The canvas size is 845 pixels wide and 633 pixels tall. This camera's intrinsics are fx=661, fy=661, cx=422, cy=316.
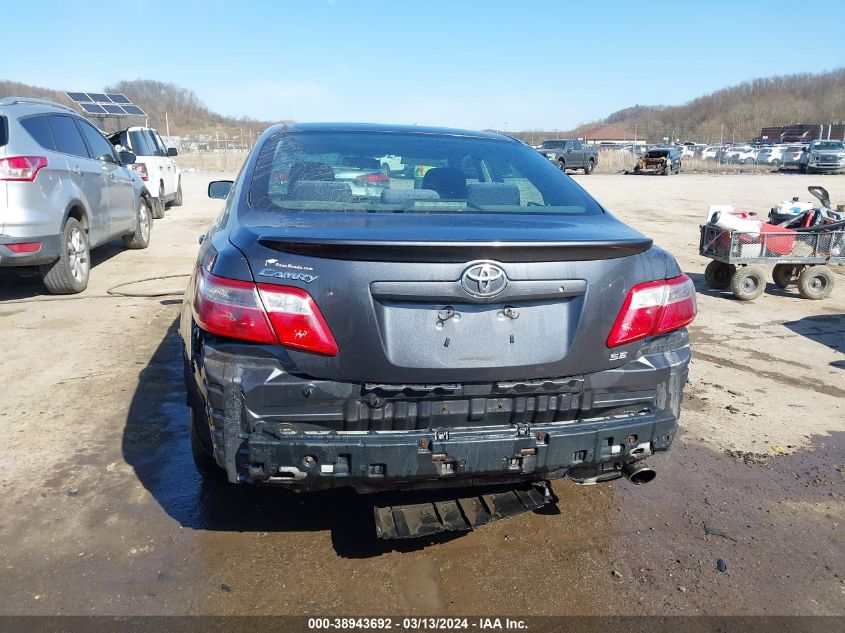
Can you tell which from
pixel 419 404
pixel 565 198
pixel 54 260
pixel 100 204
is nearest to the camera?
pixel 419 404

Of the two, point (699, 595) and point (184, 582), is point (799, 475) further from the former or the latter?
point (184, 582)

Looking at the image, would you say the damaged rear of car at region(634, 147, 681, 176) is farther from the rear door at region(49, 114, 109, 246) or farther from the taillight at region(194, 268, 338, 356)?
the taillight at region(194, 268, 338, 356)

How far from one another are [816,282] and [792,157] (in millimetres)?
42423

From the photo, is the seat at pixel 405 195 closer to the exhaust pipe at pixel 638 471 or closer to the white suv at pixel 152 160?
the exhaust pipe at pixel 638 471

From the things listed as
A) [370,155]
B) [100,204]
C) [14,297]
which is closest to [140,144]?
[100,204]

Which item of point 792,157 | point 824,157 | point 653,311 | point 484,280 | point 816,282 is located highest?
point 484,280

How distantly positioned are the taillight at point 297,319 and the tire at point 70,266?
5089mm

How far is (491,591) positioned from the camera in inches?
97.7

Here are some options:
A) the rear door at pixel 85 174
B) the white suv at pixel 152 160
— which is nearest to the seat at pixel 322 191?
the rear door at pixel 85 174

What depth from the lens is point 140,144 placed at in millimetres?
12484

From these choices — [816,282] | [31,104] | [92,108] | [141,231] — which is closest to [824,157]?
[816,282]

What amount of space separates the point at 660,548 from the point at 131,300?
557 cm

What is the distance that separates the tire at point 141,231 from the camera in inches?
372

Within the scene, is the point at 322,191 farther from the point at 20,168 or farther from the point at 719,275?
the point at 719,275
